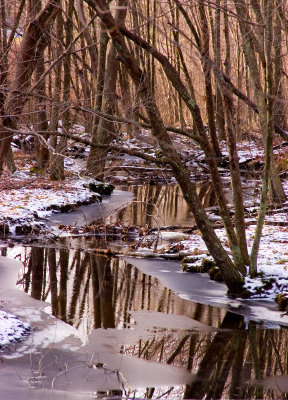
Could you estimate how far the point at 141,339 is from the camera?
23.8 feet

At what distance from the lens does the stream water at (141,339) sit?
19.1ft

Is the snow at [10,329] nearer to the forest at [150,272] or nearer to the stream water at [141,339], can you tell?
the forest at [150,272]

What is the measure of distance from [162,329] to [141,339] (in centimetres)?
51

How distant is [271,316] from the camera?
327 inches

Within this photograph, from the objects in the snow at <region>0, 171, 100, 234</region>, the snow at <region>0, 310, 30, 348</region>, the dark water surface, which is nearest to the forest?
the snow at <region>0, 310, 30, 348</region>

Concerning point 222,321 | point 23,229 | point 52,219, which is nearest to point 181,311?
point 222,321

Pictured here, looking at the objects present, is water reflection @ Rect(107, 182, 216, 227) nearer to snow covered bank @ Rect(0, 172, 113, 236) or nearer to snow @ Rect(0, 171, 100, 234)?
snow covered bank @ Rect(0, 172, 113, 236)

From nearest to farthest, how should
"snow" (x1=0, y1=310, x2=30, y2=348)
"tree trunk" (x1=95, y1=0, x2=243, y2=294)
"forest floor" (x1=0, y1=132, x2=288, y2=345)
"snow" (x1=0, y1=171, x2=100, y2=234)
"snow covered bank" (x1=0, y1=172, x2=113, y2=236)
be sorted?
"snow" (x1=0, y1=310, x2=30, y2=348) → "tree trunk" (x1=95, y1=0, x2=243, y2=294) → "forest floor" (x1=0, y1=132, x2=288, y2=345) → "snow covered bank" (x1=0, y1=172, x2=113, y2=236) → "snow" (x1=0, y1=171, x2=100, y2=234)

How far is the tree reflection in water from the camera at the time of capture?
6148 millimetres

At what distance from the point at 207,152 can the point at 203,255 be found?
3249 mm

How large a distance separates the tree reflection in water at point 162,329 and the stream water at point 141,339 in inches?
0.6

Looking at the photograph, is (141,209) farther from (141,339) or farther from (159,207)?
(141,339)

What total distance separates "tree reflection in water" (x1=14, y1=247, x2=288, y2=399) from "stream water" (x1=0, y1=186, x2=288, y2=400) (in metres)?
0.01

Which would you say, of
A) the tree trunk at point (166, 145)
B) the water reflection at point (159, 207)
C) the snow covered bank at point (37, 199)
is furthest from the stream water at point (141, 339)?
the water reflection at point (159, 207)
